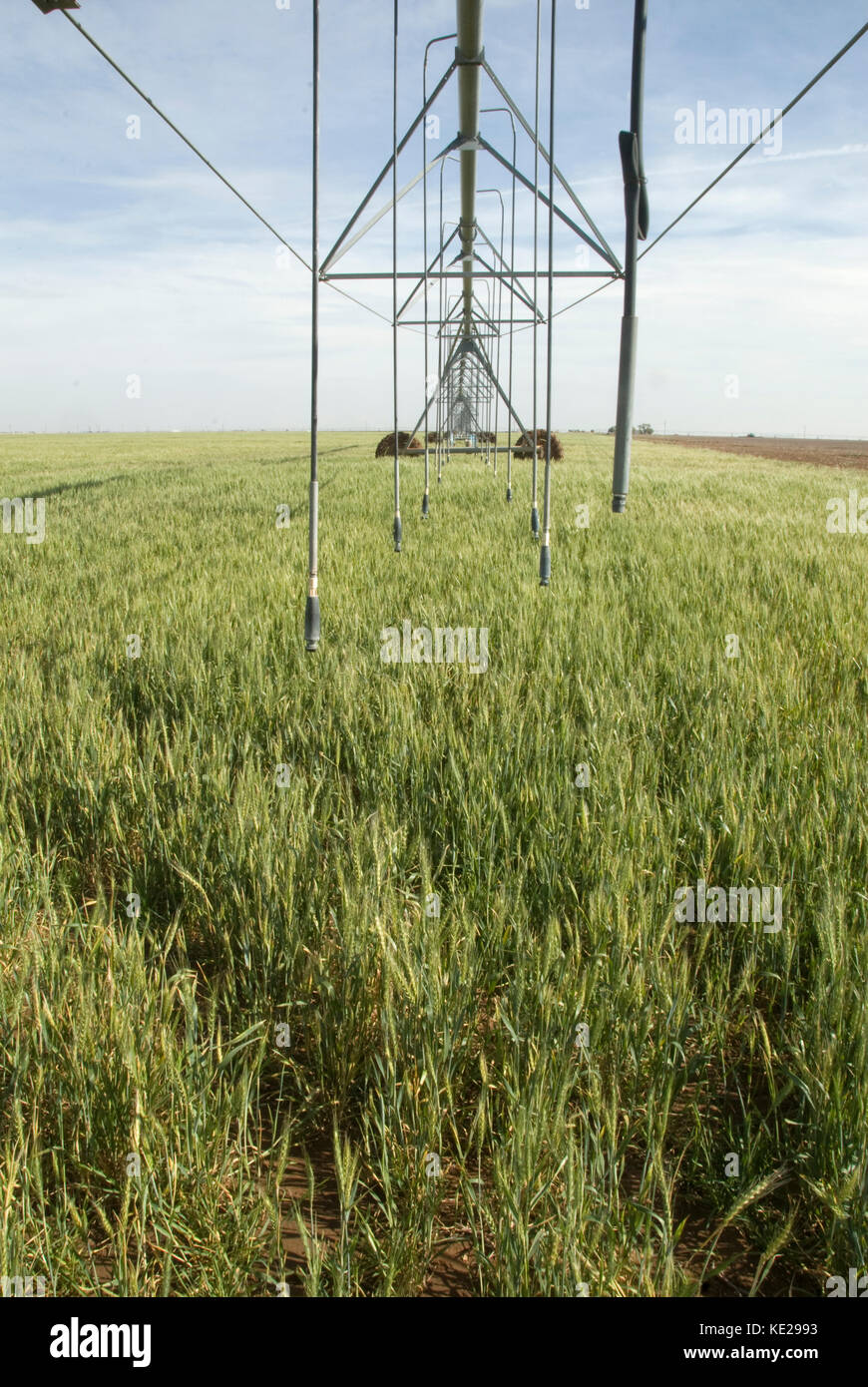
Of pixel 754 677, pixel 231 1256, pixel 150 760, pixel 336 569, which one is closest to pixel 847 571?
pixel 754 677

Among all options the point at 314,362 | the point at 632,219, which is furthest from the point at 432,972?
the point at 632,219

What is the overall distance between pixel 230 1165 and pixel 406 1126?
0.30 m

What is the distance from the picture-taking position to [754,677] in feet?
11.8

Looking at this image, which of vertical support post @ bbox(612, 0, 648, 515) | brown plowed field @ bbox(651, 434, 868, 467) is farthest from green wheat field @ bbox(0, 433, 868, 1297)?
brown plowed field @ bbox(651, 434, 868, 467)

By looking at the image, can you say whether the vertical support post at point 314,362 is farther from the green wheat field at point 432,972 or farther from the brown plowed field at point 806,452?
the brown plowed field at point 806,452

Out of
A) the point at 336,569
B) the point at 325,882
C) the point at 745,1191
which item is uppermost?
the point at 336,569

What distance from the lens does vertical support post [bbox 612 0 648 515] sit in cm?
543

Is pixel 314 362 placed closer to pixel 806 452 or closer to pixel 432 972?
pixel 432 972

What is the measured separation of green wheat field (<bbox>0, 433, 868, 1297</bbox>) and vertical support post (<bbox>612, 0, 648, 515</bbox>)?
8.89 ft

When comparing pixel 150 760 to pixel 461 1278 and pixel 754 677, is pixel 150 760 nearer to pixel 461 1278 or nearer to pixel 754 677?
pixel 461 1278

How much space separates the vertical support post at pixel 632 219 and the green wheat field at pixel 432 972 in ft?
8.89

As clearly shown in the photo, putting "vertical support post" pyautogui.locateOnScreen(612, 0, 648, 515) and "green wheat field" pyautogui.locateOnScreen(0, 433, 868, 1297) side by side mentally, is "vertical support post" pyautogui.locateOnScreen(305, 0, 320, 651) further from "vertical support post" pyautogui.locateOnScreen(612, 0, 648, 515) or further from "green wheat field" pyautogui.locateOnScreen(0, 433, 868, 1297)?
"vertical support post" pyautogui.locateOnScreen(612, 0, 648, 515)

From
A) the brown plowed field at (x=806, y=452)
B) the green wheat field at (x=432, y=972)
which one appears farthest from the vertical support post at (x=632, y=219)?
the brown plowed field at (x=806, y=452)
